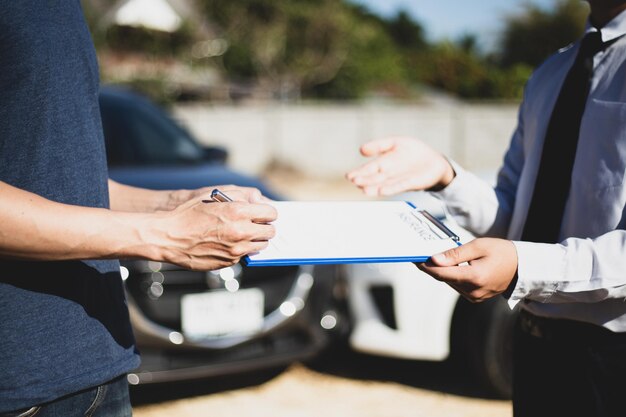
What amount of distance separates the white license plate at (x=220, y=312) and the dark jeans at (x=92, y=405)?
1.83 meters

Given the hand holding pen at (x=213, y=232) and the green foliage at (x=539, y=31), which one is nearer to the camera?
the hand holding pen at (x=213, y=232)

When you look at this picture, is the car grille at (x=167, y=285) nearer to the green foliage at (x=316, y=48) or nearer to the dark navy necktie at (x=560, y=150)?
the dark navy necktie at (x=560, y=150)

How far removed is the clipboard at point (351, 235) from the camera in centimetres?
133

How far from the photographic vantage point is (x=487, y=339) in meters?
3.64

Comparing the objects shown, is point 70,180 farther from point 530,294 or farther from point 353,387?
point 353,387

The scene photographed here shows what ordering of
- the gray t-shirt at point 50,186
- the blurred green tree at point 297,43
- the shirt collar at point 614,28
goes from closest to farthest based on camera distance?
the gray t-shirt at point 50,186 → the shirt collar at point 614,28 → the blurred green tree at point 297,43

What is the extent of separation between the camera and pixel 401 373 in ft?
14.0

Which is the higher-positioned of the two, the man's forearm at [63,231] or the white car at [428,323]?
the man's forearm at [63,231]

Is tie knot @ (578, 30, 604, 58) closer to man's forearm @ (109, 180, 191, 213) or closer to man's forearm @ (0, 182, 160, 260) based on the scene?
man's forearm @ (109, 180, 191, 213)

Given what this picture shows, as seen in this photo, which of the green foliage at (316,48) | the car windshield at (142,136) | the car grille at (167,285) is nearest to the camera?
the car grille at (167,285)

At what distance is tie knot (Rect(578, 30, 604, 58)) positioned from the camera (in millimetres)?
1692

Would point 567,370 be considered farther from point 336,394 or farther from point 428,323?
point 336,394

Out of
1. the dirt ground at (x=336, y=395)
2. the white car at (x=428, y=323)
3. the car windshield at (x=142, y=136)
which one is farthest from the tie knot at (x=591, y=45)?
the car windshield at (x=142, y=136)

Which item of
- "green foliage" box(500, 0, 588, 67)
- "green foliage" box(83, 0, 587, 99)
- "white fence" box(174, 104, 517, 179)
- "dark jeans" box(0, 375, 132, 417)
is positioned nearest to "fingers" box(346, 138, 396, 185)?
"dark jeans" box(0, 375, 132, 417)
